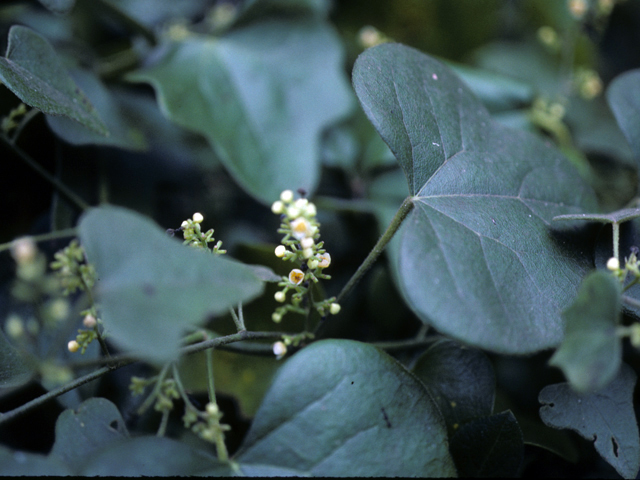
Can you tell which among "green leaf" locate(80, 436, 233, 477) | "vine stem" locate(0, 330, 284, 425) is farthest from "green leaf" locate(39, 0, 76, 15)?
"green leaf" locate(80, 436, 233, 477)

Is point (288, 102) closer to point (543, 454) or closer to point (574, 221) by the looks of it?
point (574, 221)

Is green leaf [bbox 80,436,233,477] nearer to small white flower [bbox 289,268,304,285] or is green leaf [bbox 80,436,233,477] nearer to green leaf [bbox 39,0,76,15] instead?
small white flower [bbox 289,268,304,285]

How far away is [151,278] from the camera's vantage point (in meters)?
0.54

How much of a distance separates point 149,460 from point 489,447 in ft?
1.61

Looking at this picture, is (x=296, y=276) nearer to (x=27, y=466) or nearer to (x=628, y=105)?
(x=27, y=466)

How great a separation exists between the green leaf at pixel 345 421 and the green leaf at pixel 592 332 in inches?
8.1

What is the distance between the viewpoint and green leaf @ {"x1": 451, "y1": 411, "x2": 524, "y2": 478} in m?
0.75

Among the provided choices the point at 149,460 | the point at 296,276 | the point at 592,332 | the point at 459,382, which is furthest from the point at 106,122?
the point at 592,332

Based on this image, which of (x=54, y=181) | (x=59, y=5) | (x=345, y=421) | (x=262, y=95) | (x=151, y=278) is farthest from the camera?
(x=262, y=95)

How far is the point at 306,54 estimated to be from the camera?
144 centimetres

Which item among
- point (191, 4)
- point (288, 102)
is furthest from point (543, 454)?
point (191, 4)

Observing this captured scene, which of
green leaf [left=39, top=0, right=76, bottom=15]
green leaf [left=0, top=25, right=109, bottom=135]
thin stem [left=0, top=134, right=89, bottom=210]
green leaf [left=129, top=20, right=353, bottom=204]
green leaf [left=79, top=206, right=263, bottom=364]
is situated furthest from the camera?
green leaf [left=129, top=20, right=353, bottom=204]

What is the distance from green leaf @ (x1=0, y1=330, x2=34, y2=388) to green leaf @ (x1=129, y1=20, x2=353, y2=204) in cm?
57

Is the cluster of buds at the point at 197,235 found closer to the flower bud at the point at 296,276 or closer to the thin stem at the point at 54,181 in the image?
the flower bud at the point at 296,276
